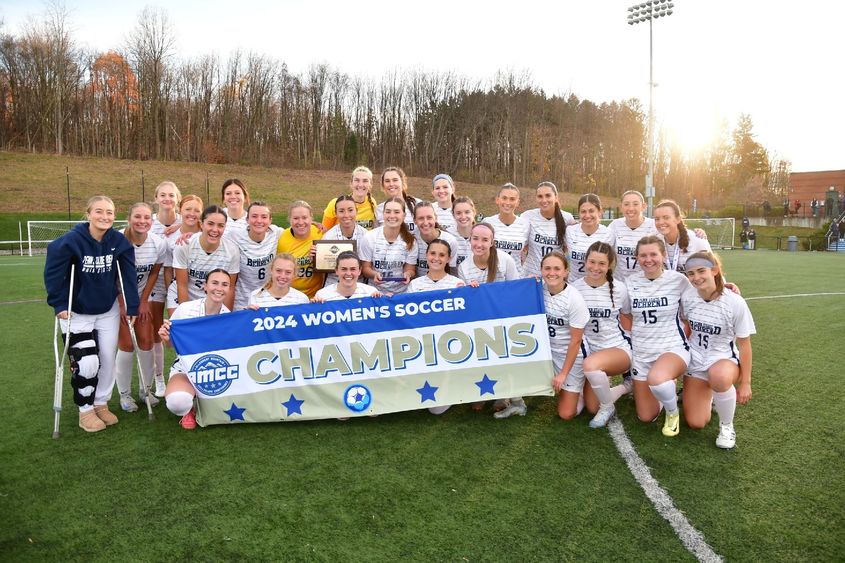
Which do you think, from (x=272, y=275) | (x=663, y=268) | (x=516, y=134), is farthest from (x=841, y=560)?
(x=516, y=134)

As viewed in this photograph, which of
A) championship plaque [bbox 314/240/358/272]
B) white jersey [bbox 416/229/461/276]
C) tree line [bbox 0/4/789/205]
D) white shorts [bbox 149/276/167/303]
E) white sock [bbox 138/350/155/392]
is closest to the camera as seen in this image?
white sock [bbox 138/350/155/392]

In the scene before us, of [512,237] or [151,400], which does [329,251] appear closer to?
[512,237]

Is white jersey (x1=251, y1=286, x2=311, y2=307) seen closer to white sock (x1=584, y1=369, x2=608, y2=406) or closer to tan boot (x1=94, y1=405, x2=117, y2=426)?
tan boot (x1=94, y1=405, x2=117, y2=426)

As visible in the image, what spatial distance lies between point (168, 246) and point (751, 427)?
5.48 meters

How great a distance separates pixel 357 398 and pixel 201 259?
6.60ft

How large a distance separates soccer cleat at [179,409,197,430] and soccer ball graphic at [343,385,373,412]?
1274 mm

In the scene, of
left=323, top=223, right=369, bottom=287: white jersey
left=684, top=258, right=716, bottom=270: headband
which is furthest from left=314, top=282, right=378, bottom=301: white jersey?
left=684, top=258, right=716, bottom=270: headband

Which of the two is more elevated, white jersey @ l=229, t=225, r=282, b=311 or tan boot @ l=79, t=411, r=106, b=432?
white jersey @ l=229, t=225, r=282, b=311

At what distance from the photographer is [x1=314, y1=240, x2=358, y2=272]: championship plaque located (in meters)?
5.30

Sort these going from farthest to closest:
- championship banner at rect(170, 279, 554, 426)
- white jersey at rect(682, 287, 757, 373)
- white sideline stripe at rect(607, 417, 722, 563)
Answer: championship banner at rect(170, 279, 554, 426) → white jersey at rect(682, 287, 757, 373) → white sideline stripe at rect(607, 417, 722, 563)

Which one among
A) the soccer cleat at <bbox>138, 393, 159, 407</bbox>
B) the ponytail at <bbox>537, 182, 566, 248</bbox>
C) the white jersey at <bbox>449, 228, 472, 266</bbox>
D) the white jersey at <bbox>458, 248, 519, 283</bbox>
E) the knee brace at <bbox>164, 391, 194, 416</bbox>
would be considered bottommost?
the soccer cleat at <bbox>138, 393, 159, 407</bbox>

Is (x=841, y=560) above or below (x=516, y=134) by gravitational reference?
below

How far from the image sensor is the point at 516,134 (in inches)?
2424

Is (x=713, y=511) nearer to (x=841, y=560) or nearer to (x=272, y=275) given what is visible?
(x=841, y=560)
